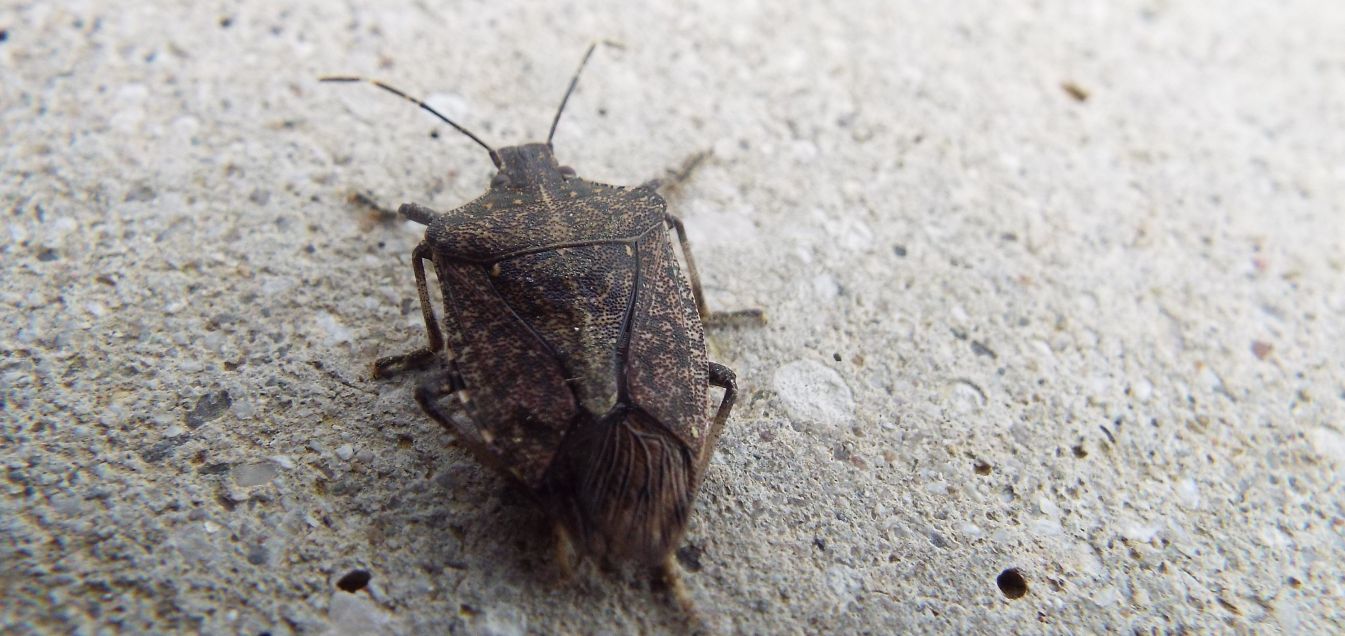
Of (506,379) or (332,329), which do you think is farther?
(332,329)

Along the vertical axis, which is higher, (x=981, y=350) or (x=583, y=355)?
(x=583, y=355)

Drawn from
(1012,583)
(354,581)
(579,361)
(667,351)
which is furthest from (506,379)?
(1012,583)

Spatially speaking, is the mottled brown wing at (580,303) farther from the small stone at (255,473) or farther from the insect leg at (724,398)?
the small stone at (255,473)

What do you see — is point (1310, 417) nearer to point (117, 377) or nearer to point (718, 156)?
point (718, 156)

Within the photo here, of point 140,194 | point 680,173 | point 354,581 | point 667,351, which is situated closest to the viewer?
point 354,581

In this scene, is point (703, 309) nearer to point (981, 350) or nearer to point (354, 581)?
point (981, 350)

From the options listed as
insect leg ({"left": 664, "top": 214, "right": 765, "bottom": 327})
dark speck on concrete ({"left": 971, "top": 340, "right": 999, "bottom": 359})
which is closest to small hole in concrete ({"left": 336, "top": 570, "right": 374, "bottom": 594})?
insect leg ({"left": 664, "top": 214, "right": 765, "bottom": 327})

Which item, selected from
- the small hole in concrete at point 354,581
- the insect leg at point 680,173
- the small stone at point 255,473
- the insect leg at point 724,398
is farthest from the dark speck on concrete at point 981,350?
the small stone at point 255,473
